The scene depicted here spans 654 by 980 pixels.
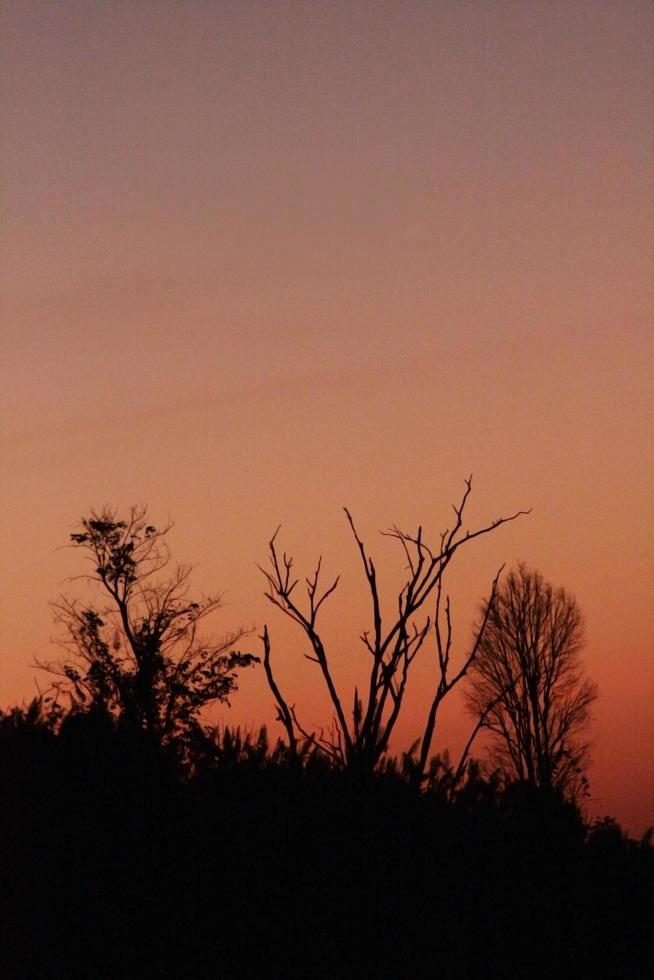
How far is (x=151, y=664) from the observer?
1323 inches

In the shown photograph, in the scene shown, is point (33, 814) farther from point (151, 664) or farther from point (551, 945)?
point (151, 664)

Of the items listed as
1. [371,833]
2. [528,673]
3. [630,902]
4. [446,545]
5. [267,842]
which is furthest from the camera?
[528,673]

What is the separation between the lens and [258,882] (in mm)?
6945

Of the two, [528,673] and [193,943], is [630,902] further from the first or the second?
[528,673]

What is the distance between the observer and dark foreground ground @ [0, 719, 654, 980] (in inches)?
250

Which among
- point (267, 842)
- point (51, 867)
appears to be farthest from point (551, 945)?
point (51, 867)

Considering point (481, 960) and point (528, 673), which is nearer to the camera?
point (481, 960)

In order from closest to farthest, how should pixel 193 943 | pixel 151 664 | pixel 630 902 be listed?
pixel 193 943 < pixel 630 902 < pixel 151 664

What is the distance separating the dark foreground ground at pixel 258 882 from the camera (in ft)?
20.8

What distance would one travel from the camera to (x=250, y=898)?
6.85 metres

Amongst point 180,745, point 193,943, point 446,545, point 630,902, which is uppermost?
point 446,545

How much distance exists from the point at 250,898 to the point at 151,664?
27.2 m

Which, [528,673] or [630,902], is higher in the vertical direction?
[528,673]

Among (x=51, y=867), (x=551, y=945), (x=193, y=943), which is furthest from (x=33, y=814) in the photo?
(x=551, y=945)
